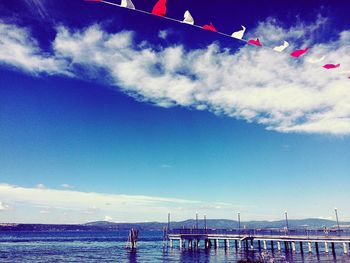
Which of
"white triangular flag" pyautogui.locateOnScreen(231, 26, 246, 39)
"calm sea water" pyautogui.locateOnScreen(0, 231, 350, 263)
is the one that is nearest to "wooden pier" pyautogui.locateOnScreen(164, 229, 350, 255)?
"calm sea water" pyautogui.locateOnScreen(0, 231, 350, 263)

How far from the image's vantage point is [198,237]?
5797 centimetres

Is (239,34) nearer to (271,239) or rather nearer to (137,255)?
(271,239)

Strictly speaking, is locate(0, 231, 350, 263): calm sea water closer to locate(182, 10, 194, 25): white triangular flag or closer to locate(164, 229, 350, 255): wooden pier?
locate(164, 229, 350, 255): wooden pier

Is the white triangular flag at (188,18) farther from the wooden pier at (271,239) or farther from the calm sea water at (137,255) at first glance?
the wooden pier at (271,239)

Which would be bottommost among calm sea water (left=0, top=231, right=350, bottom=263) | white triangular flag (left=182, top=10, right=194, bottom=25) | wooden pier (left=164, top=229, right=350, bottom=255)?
calm sea water (left=0, top=231, right=350, bottom=263)

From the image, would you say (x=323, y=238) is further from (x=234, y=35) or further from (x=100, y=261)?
(x=234, y=35)

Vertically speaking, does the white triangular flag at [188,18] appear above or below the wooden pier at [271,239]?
above

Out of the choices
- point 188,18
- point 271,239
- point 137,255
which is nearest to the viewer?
point 188,18

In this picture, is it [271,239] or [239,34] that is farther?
[271,239]

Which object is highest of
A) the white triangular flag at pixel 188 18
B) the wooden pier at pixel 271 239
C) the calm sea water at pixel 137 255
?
the white triangular flag at pixel 188 18

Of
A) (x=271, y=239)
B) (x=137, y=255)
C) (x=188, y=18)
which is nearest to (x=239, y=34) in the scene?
(x=188, y=18)

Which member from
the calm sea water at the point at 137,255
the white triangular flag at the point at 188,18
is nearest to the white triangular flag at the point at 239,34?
the white triangular flag at the point at 188,18

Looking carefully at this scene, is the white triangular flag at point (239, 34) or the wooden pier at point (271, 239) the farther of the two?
the wooden pier at point (271, 239)

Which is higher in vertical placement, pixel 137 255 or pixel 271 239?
pixel 271 239
